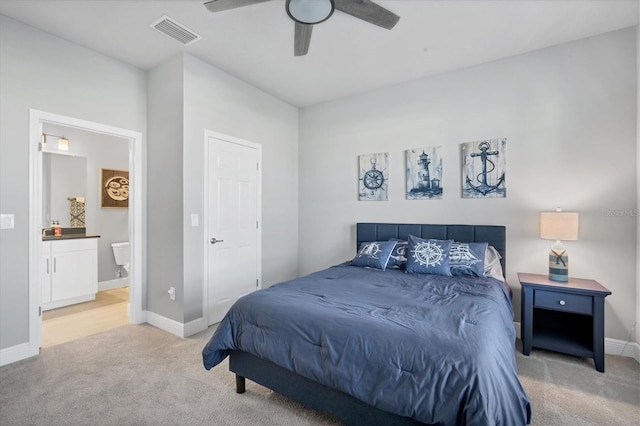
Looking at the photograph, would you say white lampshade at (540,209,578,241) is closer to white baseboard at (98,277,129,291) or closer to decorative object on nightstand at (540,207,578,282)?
decorative object on nightstand at (540,207,578,282)

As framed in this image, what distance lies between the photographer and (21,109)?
103 inches

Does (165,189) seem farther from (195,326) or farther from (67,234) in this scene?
(67,234)

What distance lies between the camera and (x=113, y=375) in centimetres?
237

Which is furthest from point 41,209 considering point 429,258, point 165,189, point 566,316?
point 566,316

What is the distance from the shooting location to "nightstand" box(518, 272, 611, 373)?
2404mm

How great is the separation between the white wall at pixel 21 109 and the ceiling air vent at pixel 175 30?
1.00m

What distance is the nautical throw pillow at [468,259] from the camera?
9.12ft

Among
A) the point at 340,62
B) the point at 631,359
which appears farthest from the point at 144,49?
the point at 631,359

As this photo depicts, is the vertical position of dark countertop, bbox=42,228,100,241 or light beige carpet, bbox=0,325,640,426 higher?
dark countertop, bbox=42,228,100,241

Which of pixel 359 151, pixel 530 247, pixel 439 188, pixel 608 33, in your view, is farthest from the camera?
pixel 359 151

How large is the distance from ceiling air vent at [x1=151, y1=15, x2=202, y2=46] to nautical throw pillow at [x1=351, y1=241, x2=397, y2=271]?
107 inches

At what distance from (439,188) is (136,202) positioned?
11.4 feet

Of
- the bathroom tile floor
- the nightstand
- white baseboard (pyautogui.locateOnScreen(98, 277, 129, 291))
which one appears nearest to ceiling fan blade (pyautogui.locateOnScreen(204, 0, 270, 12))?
the nightstand

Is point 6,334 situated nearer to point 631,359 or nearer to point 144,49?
point 144,49
